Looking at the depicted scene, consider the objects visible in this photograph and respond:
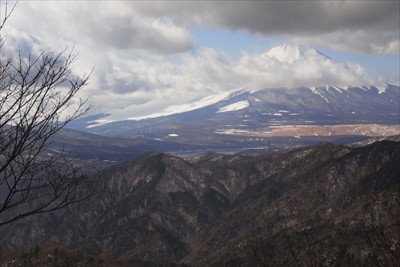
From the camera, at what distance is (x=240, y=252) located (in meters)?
190

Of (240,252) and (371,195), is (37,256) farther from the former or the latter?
(371,195)

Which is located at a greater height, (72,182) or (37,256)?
(72,182)

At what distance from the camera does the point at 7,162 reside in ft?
32.3

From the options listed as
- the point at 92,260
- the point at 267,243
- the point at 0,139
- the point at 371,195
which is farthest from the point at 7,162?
the point at 371,195

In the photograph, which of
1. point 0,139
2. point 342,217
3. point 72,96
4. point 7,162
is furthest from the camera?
point 342,217

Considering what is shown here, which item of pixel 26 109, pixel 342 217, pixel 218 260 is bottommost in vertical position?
pixel 218 260

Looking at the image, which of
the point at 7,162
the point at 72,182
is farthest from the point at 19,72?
the point at 72,182

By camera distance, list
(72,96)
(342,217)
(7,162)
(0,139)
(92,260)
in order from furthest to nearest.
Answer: (342,217) → (92,260) → (72,96) → (0,139) → (7,162)

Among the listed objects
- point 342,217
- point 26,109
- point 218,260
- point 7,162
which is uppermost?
point 26,109

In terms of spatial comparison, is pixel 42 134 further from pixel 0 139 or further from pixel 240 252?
pixel 240 252

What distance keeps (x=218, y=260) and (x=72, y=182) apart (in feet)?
626

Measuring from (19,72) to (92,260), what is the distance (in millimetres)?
145123

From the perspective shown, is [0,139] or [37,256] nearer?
[0,139]

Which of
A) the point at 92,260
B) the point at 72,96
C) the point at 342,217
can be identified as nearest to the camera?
the point at 72,96
